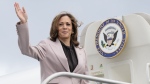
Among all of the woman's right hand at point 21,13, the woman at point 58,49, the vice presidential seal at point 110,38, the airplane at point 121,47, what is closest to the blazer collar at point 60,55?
the woman at point 58,49

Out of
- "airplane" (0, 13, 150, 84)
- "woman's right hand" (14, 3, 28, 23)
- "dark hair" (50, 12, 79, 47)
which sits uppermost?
"woman's right hand" (14, 3, 28, 23)

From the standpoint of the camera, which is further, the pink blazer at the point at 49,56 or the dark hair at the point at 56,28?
the dark hair at the point at 56,28

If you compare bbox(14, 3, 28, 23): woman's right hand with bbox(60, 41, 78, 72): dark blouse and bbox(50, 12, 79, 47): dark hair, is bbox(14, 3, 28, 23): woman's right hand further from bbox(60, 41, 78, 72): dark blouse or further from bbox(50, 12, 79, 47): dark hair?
bbox(60, 41, 78, 72): dark blouse

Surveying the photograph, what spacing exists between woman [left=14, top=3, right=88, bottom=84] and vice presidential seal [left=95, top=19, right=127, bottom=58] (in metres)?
3.08

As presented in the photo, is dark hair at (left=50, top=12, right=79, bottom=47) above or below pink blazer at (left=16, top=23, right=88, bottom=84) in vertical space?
above

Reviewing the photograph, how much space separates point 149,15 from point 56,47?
365 cm

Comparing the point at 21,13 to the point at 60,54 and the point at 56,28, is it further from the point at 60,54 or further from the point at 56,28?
the point at 60,54

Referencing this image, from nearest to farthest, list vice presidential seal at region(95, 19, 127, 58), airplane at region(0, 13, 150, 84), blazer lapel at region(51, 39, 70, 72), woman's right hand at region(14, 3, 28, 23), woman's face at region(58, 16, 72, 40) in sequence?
woman's right hand at region(14, 3, 28, 23) < blazer lapel at region(51, 39, 70, 72) < woman's face at region(58, 16, 72, 40) < airplane at region(0, 13, 150, 84) < vice presidential seal at region(95, 19, 127, 58)

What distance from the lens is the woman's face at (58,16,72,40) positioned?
11.0ft

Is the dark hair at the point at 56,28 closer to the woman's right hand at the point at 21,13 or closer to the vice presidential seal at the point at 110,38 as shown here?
the woman's right hand at the point at 21,13

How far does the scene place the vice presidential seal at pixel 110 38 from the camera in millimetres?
6516

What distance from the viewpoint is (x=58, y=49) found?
3318 mm

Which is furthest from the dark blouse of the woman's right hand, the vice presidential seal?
the vice presidential seal

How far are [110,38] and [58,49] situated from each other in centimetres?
343
